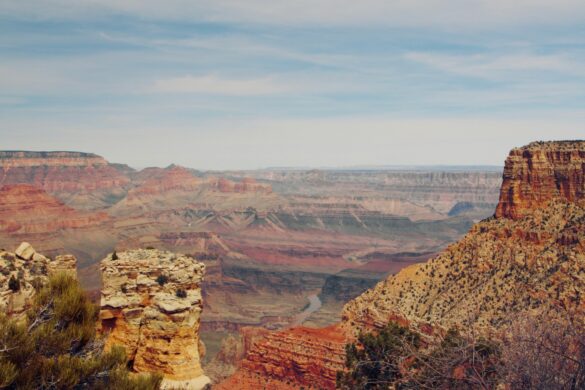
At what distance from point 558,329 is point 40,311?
17572mm

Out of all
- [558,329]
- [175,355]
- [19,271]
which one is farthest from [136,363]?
[558,329]

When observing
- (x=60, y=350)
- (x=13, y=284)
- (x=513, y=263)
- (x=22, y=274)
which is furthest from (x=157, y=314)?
(x=513, y=263)

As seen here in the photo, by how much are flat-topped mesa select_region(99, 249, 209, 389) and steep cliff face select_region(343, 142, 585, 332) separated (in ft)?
109

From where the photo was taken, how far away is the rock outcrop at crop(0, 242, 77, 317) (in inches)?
684

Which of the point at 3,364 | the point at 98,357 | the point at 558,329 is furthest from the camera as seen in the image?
the point at 558,329

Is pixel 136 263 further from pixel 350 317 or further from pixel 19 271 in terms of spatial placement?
pixel 350 317

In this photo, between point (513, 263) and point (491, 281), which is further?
point (513, 263)

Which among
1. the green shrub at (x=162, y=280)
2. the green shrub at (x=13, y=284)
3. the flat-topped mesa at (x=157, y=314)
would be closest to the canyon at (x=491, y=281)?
the flat-topped mesa at (x=157, y=314)

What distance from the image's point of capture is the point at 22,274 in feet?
62.3

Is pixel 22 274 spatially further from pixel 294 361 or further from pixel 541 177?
pixel 541 177

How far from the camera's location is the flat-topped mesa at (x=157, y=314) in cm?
1839

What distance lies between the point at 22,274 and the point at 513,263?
4881cm

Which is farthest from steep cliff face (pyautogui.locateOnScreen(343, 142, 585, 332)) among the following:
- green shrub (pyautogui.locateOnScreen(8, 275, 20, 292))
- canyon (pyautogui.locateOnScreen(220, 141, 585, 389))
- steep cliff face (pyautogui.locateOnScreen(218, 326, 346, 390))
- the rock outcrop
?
green shrub (pyautogui.locateOnScreen(8, 275, 20, 292))

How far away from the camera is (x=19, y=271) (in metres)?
19.1
